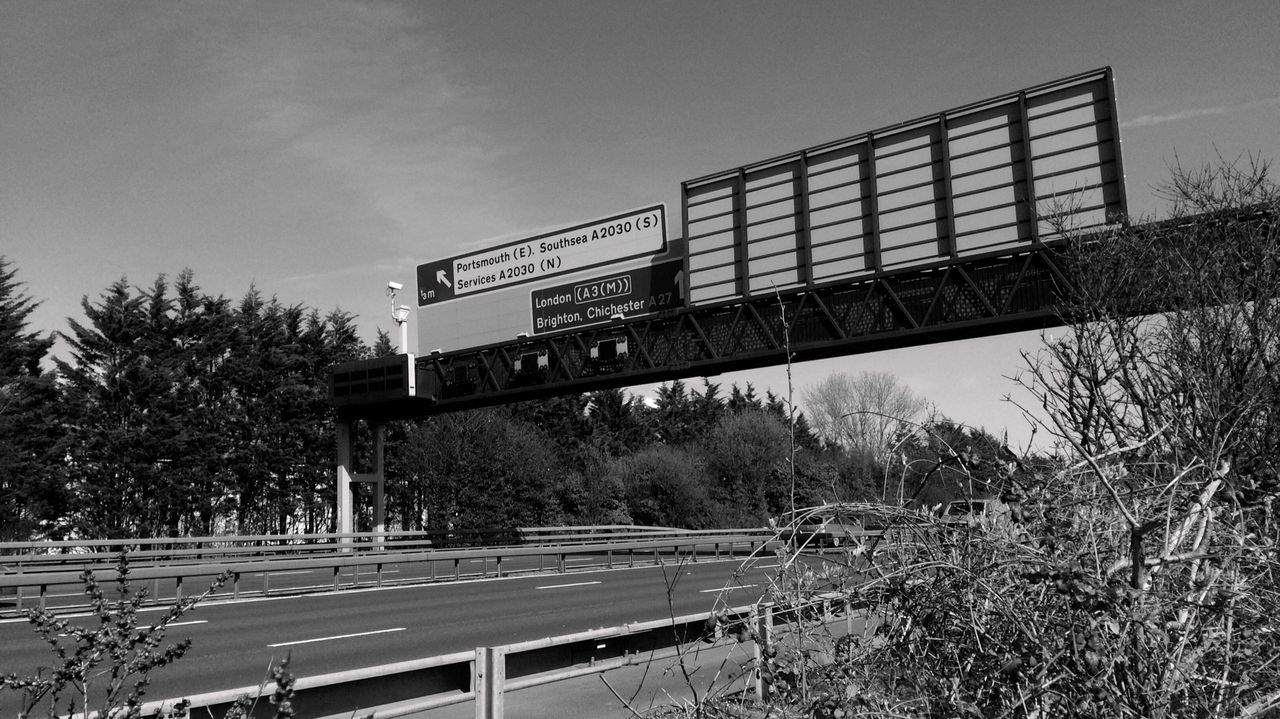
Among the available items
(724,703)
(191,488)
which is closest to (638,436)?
(191,488)

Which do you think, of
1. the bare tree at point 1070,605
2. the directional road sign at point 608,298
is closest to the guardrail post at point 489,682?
the bare tree at point 1070,605

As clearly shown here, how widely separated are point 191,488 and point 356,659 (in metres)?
46.1

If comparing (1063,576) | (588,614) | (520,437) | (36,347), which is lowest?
(588,614)

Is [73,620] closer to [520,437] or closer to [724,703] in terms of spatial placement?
[724,703]

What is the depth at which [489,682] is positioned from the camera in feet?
15.3

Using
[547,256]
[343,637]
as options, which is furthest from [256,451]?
[343,637]

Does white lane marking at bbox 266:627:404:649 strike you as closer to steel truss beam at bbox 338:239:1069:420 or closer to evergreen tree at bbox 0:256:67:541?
steel truss beam at bbox 338:239:1069:420

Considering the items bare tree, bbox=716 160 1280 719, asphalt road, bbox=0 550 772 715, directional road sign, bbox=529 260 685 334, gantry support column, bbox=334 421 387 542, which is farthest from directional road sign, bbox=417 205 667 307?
bare tree, bbox=716 160 1280 719

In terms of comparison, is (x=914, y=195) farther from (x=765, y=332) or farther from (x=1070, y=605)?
(x=1070, y=605)

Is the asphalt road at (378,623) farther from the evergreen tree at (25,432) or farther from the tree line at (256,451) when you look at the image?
the evergreen tree at (25,432)

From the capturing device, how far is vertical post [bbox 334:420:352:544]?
34.5 m

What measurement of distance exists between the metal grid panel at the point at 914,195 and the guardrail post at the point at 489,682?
17.2 meters

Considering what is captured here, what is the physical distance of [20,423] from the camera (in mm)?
46312

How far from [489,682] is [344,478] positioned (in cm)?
3229
